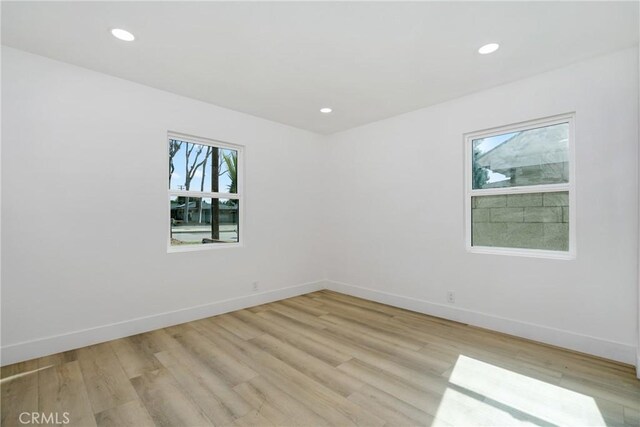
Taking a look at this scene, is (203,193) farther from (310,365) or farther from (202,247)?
(310,365)

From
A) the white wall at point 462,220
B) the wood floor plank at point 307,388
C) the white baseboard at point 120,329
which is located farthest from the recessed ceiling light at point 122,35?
the white wall at point 462,220

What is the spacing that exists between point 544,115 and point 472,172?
873 mm

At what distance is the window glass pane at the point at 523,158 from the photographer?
293cm

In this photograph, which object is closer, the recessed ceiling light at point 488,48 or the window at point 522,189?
Result: the recessed ceiling light at point 488,48

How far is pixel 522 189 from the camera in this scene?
3.13 meters

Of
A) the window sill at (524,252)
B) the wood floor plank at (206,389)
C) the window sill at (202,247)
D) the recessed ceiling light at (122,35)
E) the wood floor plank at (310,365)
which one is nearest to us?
the wood floor plank at (206,389)

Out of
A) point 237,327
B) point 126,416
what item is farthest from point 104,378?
point 237,327

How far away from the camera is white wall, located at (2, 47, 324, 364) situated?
2.56 m

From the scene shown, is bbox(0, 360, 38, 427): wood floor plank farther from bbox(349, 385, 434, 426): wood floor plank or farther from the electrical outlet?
the electrical outlet

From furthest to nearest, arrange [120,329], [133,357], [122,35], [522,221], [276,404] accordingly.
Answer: [522,221] → [120,329] → [133,357] → [122,35] → [276,404]
